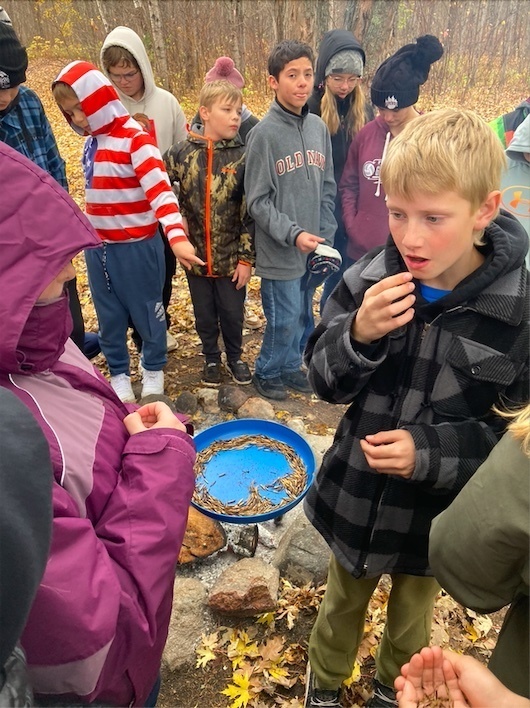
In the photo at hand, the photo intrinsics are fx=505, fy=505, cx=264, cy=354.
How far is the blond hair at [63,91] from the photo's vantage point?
3.21 m

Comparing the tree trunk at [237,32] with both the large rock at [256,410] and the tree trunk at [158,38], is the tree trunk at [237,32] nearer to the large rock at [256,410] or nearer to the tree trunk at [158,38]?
the tree trunk at [158,38]

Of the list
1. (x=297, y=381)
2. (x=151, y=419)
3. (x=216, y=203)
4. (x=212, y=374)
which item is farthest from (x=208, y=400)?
(x=151, y=419)

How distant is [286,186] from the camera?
12.5ft

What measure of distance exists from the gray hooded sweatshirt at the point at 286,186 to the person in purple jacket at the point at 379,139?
10.5 inches

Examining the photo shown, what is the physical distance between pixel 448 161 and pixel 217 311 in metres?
3.07

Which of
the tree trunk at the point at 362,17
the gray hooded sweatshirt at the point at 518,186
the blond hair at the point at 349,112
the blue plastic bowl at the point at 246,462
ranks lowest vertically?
the blue plastic bowl at the point at 246,462

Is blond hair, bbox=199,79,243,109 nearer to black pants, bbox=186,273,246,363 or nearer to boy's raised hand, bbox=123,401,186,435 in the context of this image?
black pants, bbox=186,273,246,363

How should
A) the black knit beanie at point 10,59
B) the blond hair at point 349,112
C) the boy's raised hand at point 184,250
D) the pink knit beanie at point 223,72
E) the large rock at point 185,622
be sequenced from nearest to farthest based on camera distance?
the large rock at point 185,622 < the black knit beanie at point 10,59 < the boy's raised hand at point 184,250 < the blond hair at point 349,112 < the pink knit beanie at point 223,72

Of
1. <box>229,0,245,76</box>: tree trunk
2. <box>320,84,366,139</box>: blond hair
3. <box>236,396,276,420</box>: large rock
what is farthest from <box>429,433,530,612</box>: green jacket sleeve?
<box>229,0,245,76</box>: tree trunk

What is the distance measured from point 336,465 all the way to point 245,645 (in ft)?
4.26

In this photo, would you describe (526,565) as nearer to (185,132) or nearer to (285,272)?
(285,272)

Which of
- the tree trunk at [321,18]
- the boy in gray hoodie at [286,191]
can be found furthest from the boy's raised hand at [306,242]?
the tree trunk at [321,18]

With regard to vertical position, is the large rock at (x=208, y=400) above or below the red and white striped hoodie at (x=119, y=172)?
below

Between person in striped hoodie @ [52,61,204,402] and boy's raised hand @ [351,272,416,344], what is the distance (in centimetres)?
187
